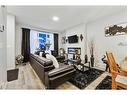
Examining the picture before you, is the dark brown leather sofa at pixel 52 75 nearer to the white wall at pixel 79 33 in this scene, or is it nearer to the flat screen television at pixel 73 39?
the white wall at pixel 79 33

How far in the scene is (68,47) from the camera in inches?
285

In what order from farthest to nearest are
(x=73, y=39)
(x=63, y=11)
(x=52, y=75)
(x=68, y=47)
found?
(x=68, y=47), (x=73, y=39), (x=63, y=11), (x=52, y=75)

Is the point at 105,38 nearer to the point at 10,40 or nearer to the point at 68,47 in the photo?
the point at 68,47

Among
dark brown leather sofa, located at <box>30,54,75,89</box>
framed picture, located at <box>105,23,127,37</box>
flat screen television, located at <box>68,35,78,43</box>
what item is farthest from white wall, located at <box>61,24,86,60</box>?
dark brown leather sofa, located at <box>30,54,75,89</box>

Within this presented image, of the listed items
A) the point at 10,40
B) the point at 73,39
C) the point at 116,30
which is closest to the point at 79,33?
the point at 73,39

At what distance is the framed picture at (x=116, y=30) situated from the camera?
3688mm

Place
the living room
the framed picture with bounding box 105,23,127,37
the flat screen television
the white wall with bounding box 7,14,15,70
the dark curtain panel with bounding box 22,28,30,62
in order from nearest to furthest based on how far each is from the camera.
A: 1. the living room
2. the framed picture with bounding box 105,23,127,37
3. the white wall with bounding box 7,14,15,70
4. the dark curtain panel with bounding box 22,28,30,62
5. the flat screen television

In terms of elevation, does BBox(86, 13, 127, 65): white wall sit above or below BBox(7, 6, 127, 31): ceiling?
below

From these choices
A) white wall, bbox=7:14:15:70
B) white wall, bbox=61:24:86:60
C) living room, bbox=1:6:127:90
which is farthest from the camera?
white wall, bbox=61:24:86:60

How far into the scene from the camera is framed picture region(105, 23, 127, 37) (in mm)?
3688

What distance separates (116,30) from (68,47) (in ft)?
12.5

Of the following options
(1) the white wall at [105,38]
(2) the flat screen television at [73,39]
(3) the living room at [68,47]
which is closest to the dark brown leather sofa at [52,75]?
(3) the living room at [68,47]

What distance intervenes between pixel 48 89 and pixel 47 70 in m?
0.42

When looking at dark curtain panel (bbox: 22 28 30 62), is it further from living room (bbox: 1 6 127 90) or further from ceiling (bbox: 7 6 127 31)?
ceiling (bbox: 7 6 127 31)
